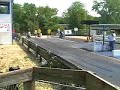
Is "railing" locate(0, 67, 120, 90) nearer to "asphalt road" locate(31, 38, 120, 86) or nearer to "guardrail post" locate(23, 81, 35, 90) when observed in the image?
"guardrail post" locate(23, 81, 35, 90)

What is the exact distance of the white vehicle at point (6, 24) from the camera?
40.4 meters

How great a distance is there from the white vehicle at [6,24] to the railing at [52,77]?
35121 millimetres

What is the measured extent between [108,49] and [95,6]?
116076 mm

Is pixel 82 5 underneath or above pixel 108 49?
above

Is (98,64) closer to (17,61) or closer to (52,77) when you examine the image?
(17,61)

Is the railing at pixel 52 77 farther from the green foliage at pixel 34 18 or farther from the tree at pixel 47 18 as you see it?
the tree at pixel 47 18

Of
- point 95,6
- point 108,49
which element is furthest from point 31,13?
point 108,49

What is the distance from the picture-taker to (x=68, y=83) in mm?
5473

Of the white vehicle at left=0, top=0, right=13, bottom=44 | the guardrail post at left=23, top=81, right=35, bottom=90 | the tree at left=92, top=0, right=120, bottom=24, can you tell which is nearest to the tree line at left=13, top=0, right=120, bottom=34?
the tree at left=92, top=0, right=120, bottom=24

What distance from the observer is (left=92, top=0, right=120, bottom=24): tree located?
136275 mm

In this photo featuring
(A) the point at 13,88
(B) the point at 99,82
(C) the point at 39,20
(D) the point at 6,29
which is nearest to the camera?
(B) the point at 99,82

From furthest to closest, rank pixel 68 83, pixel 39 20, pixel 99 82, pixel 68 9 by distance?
pixel 68 9 < pixel 39 20 < pixel 68 83 < pixel 99 82

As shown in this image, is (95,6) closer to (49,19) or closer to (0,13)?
(49,19)

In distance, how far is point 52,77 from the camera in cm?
561
